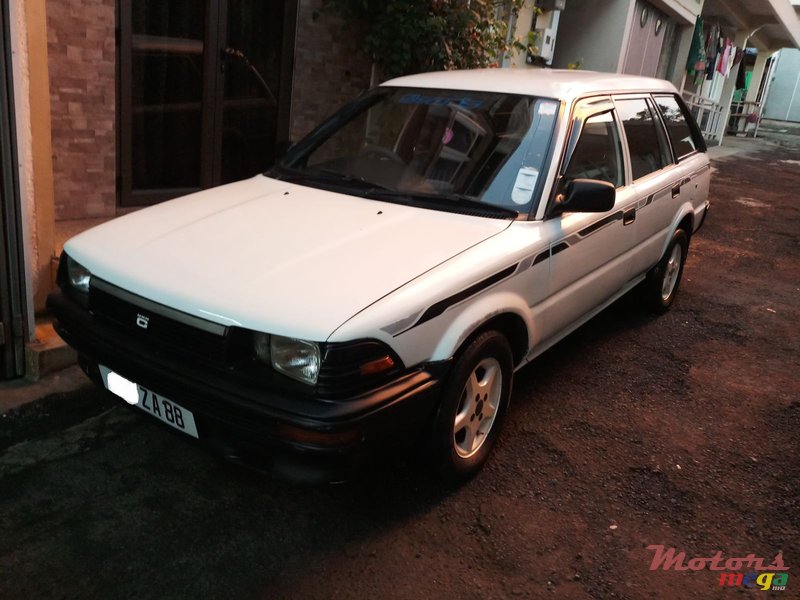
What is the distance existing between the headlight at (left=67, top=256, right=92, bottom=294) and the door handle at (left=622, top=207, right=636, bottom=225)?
277 centimetres

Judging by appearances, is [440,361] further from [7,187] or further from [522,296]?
[7,187]

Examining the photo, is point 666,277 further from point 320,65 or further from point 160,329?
point 160,329

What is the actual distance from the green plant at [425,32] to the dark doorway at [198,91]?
73 cm

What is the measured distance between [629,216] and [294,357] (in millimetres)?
2470

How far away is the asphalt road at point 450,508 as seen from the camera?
245cm

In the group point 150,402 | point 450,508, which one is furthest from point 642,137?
point 150,402

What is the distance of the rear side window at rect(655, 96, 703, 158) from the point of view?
4855mm

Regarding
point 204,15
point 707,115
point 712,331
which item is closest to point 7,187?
point 204,15

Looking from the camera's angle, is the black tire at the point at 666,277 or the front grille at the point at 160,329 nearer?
the front grille at the point at 160,329

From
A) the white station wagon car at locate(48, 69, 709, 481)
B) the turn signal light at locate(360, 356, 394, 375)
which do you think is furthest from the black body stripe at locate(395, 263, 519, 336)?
the turn signal light at locate(360, 356, 394, 375)

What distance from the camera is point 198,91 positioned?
235 inches

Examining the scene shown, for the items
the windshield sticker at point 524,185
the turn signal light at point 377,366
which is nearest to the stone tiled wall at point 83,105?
the windshield sticker at point 524,185

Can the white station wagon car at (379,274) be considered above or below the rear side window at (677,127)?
below

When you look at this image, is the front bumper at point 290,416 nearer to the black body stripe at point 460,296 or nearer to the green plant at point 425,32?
the black body stripe at point 460,296
